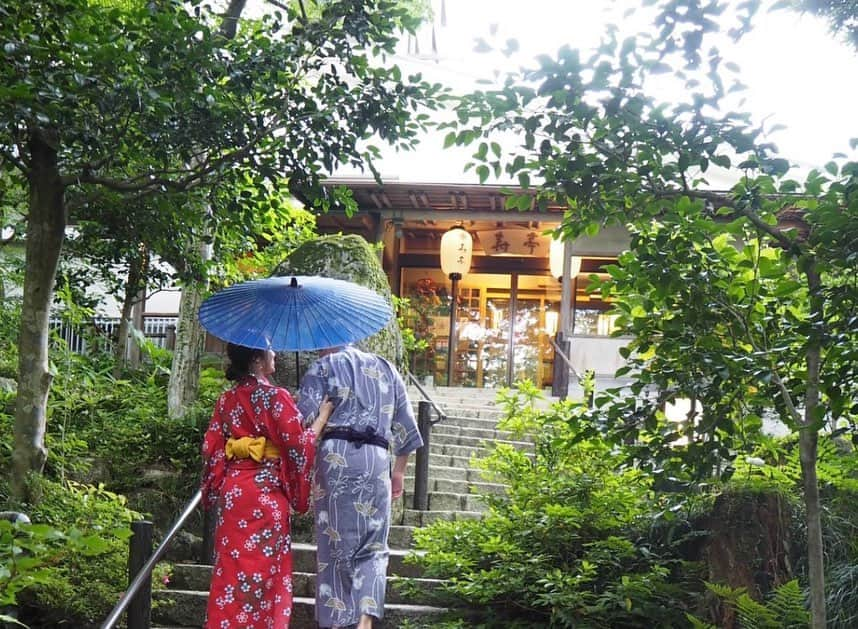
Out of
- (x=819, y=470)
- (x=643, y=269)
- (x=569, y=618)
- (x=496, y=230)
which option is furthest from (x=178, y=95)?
(x=496, y=230)

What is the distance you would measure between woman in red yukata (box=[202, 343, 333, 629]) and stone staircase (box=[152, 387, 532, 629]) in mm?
1682

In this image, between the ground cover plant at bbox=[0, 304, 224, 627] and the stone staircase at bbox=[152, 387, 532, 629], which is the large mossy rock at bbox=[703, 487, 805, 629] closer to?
the stone staircase at bbox=[152, 387, 532, 629]

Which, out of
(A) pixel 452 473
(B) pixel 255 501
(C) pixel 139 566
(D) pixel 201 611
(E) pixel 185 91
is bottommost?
(D) pixel 201 611

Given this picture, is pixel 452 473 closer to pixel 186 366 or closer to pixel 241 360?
pixel 186 366

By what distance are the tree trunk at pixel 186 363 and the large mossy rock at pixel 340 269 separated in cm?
192

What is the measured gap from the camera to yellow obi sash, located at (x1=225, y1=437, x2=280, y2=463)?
13.8 ft

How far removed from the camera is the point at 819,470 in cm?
559

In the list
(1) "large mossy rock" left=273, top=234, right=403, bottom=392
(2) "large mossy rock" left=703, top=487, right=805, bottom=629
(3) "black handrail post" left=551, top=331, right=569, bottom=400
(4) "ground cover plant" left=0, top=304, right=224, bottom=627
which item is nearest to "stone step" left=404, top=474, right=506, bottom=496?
(1) "large mossy rock" left=273, top=234, right=403, bottom=392

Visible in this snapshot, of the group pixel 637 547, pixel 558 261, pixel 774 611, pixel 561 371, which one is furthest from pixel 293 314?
pixel 558 261

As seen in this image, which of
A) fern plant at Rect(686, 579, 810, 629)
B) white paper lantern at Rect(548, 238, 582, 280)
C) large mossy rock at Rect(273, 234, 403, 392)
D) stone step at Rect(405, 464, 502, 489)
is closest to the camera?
fern plant at Rect(686, 579, 810, 629)

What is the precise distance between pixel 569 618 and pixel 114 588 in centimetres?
278

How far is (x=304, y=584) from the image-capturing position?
6.30 metres

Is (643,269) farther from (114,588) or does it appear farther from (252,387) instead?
(114,588)

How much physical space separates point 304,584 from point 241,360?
2.52 m
